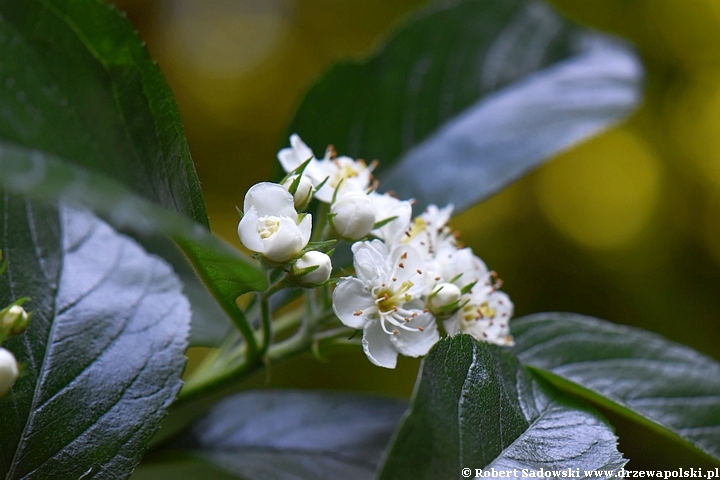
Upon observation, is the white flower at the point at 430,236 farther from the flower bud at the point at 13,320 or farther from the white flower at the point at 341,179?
the flower bud at the point at 13,320

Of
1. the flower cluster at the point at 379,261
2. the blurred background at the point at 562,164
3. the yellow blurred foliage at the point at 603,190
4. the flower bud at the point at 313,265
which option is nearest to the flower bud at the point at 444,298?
the flower cluster at the point at 379,261

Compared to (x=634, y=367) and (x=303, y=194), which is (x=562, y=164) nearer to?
(x=634, y=367)

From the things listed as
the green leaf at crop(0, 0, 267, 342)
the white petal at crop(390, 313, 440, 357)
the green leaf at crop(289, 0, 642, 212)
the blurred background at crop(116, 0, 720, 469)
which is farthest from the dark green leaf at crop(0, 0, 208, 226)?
the blurred background at crop(116, 0, 720, 469)

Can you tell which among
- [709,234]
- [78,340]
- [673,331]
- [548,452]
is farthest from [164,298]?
[709,234]

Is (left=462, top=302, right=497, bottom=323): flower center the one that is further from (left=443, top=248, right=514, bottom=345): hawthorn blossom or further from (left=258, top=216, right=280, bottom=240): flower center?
(left=258, top=216, right=280, bottom=240): flower center

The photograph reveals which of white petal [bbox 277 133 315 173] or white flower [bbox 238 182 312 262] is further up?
white petal [bbox 277 133 315 173]

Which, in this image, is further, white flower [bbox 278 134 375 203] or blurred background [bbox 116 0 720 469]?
blurred background [bbox 116 0 720 469]

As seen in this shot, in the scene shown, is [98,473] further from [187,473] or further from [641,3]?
[641,3]
